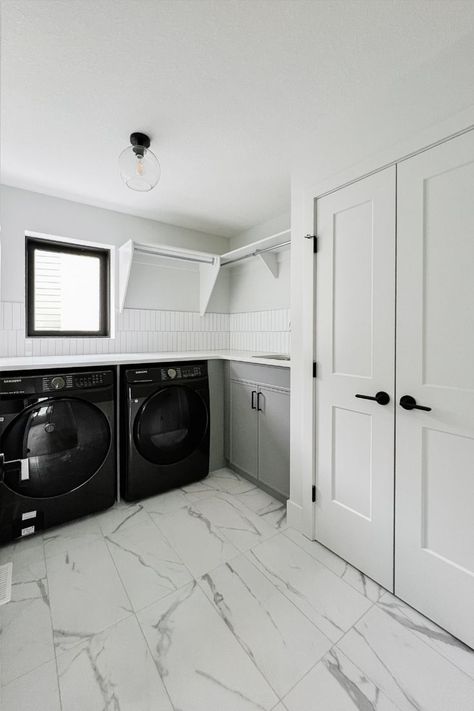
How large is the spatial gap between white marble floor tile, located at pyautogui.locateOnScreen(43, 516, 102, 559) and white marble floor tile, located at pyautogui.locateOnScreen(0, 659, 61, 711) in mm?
701

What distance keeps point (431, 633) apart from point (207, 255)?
2.76 m

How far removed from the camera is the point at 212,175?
2.18 m

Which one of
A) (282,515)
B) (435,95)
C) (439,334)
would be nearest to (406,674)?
(282,515)

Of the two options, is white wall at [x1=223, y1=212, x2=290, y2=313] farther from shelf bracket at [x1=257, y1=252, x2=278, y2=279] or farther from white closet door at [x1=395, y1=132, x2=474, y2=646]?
white closet door at [x1=395, y1=132, x2=474, y2=646]

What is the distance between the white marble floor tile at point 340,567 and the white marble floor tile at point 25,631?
49.4 inches

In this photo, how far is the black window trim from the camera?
2463 millimetres

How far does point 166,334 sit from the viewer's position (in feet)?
10.0

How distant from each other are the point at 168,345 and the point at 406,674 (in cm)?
264

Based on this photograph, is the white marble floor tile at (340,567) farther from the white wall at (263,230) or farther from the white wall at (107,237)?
the white wall at (263,230)

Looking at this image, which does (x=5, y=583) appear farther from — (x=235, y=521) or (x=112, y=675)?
(x=235, y=521)

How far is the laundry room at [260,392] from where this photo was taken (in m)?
1.13

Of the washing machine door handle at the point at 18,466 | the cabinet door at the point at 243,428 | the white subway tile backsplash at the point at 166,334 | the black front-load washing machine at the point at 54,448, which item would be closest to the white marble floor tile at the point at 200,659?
the black front-load washing machine at the point at 54,448

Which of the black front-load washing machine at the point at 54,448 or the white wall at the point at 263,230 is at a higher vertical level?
the white wall at the point at 263,230

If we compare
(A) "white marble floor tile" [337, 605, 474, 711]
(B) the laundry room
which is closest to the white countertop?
(B) the laundry room
